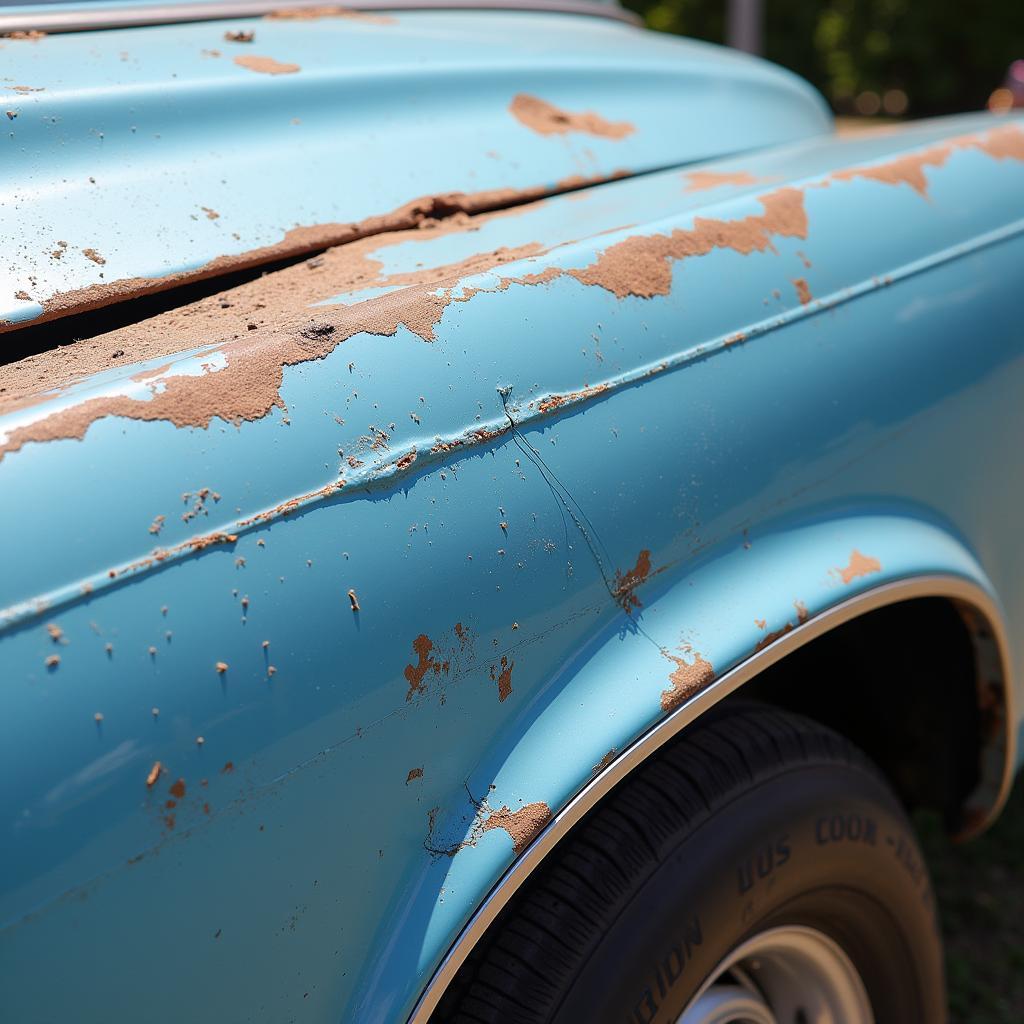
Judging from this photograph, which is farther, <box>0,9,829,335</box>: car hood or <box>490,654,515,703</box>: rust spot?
<box>0,9,829,335</box>: car hood

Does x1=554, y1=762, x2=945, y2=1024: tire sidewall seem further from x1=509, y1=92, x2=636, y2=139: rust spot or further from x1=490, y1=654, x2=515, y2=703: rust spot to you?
x1=509, y1=92, x2=636, y2=139: rust spot

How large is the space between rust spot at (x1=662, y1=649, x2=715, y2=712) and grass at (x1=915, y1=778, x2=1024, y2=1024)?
1.55 meters

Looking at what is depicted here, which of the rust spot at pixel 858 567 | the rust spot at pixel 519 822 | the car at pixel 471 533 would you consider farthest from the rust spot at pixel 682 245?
the rust spot at pixel 519 822

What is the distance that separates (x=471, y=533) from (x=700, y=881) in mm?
543

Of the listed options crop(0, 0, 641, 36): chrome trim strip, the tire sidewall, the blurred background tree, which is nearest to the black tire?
the tire sidewall

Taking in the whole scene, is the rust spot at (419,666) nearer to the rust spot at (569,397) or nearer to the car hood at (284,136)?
the rust spot at (569,397)

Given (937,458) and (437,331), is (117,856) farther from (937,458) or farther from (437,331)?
(937,458)

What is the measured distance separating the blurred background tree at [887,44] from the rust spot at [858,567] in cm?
1113

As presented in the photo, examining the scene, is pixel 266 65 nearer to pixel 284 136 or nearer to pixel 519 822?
pixel 284 136

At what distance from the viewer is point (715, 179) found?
1.77 meters

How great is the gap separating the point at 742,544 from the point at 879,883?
0.61 m

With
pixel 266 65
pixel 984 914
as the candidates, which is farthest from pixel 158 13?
pixel 984 914

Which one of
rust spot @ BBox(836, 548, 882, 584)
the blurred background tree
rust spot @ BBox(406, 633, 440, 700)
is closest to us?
rust spot @ BBox(406, 633, 440, 700)

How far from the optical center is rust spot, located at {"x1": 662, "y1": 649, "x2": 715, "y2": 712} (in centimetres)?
123
